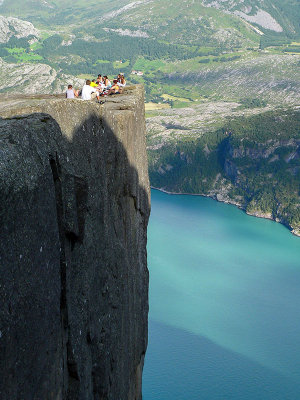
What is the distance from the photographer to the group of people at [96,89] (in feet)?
48.5

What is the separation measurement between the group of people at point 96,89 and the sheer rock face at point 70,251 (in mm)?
693

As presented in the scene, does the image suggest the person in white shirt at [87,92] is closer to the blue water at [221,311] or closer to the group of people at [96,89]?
the group of people at [96,89]

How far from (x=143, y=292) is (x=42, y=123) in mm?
9292

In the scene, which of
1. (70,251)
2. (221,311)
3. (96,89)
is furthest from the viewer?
(221,311)

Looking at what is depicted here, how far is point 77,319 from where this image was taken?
8953 millimetres

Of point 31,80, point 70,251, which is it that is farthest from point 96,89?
point 31,80

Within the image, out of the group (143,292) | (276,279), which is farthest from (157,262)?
(143,292)

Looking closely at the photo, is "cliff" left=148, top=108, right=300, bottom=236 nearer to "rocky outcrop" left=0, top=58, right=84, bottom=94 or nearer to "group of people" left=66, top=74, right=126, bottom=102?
"rocky outcrop" left=0, top=58, right=84, bottom=94

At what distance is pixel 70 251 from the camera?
887 cm

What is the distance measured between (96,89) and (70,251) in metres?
8.55

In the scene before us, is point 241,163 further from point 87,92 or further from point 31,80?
point 87,92

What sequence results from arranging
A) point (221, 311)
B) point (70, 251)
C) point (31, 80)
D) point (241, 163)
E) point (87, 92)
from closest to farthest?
point (70, 251) → point (87, 92) → point (221, 311) → point (241, 163) → point (31, 80)

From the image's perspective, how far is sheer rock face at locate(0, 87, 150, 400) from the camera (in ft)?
20.8

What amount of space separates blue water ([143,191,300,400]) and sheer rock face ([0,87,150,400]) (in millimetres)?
26830
